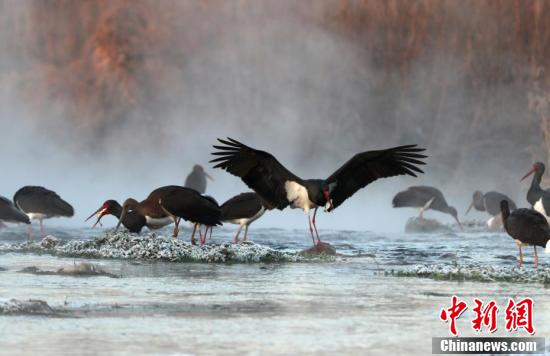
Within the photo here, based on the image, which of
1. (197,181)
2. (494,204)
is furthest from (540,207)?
(197,181)

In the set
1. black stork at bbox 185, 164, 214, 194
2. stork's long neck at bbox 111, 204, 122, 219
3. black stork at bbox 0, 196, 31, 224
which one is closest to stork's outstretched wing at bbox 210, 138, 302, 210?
stork's long neck at bbox 111, 204, 122, 219

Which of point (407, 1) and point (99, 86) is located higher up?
point (407, 1)

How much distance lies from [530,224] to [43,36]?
1949cm

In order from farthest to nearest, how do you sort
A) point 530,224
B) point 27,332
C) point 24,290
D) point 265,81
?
point 265,81
point 530,224
point 24,290
point 27,332

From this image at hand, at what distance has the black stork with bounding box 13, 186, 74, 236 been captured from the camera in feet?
42.1

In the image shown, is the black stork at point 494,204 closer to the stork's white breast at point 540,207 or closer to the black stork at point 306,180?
the stork's white breast at point 540,207

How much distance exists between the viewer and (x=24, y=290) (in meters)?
7.19

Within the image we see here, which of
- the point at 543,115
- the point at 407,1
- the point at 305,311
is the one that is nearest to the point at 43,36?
the point at 407,1

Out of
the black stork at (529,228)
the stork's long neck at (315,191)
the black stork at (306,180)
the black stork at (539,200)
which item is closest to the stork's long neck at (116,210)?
the black stork at (306,180)

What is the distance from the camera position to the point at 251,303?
267 inches

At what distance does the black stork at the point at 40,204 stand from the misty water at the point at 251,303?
221 centimetres

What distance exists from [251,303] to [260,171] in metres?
3.24

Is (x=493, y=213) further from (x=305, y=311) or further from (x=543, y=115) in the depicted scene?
(x=305, y=311)

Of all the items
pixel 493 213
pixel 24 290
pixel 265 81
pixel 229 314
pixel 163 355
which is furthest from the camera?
pixel 265 81
